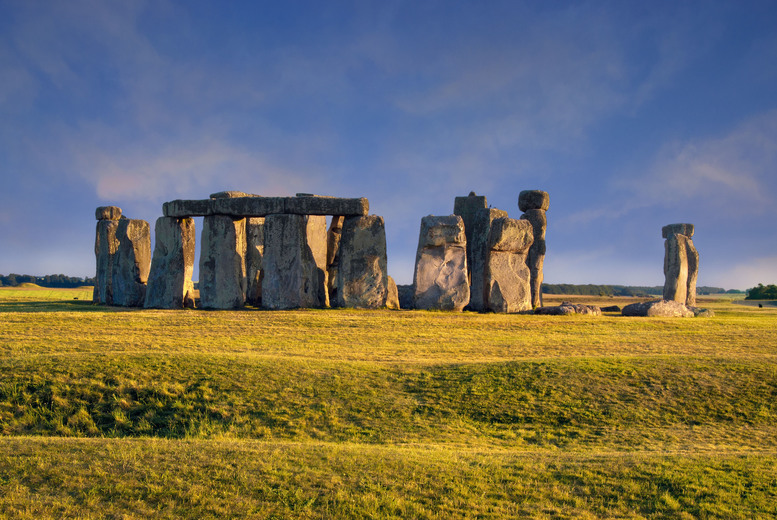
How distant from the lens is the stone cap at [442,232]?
78.0ft

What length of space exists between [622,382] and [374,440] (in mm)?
→ 5843

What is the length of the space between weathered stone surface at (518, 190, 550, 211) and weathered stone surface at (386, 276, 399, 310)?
27.9 ft

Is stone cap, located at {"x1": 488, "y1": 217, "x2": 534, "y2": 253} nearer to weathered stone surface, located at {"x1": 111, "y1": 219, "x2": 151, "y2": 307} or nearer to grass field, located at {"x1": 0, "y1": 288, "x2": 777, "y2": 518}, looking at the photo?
grass field, located at {"x1": 0, "y1": 288, "x2": 777, "y2": 518}

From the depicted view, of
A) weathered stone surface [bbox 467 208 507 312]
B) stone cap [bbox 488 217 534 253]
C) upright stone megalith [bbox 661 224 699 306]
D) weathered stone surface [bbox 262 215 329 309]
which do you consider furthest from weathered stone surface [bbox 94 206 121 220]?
upright stone megalith [bbox 661 224 699 306]

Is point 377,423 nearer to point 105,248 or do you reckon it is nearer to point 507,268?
point 507,268

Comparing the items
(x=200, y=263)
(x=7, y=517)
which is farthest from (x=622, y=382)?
(x=200, y=263)

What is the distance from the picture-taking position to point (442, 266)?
2397 centimetres

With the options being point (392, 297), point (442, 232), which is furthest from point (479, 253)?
point (392, 297)

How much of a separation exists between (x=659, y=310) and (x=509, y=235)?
24.5 feet

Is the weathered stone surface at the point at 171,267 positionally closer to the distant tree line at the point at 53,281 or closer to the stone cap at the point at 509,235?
the stone cap at the point at 509,235

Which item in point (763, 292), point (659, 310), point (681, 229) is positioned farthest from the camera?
point (763, 292)

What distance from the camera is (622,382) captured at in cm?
1282

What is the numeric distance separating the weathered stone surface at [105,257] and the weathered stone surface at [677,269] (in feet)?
87.8

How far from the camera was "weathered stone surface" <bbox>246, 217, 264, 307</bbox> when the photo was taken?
2694 centimetres
